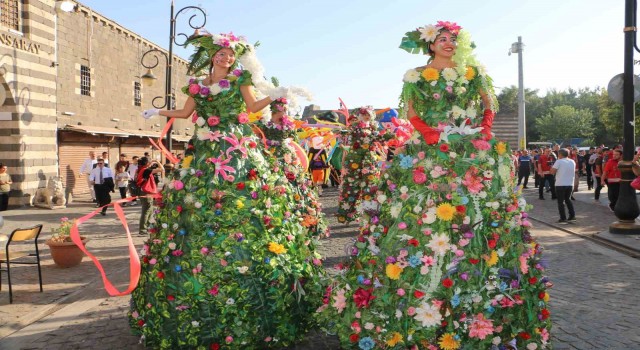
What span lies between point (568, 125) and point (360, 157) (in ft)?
216

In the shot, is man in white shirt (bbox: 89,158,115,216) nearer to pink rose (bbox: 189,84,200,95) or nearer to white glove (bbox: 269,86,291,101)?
pink rose (bbox: 189,84,200,95)

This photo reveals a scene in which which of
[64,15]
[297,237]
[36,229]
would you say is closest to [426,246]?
[297,237]

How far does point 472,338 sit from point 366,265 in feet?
2.98

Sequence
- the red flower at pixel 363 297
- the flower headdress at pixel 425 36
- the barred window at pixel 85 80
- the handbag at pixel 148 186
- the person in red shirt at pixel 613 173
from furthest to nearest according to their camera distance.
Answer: the barred window at pixel 85 80 → the person in red shirt at pixel 613 173 → the handbag at pixel 148 186 → the flower headdress at pixel 425 36 → the red flower at pixel 363 297

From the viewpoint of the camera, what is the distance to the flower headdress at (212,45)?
4.78 metres

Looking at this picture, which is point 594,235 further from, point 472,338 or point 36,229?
point 36,229

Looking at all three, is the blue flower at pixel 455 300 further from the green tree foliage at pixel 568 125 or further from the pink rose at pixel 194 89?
the green tree foliage at pixel 568 125

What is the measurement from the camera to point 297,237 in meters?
4.48

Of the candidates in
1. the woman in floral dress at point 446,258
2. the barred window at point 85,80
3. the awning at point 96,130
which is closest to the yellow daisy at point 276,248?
the woman in floral dress at point 446,258

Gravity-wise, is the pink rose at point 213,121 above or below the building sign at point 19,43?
below

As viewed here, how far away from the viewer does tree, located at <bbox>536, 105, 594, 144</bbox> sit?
222 feet

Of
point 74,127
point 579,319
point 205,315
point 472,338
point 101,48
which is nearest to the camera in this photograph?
point 472,338

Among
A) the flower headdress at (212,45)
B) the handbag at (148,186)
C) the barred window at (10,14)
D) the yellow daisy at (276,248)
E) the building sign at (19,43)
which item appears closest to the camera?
the yellow daisy at (276,248)

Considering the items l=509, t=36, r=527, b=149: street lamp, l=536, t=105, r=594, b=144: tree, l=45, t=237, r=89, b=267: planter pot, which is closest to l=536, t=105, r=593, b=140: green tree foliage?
l=536, t=105, r=594, b=144: tree
